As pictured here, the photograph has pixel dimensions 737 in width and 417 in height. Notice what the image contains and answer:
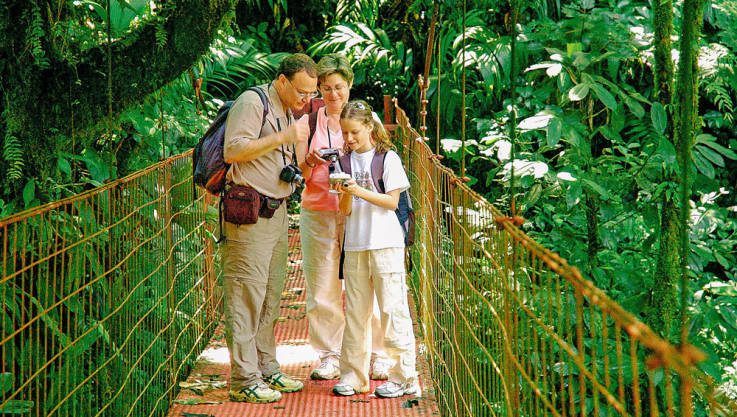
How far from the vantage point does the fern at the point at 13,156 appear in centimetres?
308

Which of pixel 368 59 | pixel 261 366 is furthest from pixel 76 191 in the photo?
pixel 368 59

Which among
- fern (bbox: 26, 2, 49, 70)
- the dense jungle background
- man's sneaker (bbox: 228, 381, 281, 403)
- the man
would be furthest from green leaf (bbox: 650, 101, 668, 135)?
fern (bbox: 26, 2, 49, 70)

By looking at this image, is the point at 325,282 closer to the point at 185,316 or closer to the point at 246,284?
the point at 246,284

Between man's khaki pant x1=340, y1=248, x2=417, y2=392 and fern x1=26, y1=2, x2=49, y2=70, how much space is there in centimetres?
140

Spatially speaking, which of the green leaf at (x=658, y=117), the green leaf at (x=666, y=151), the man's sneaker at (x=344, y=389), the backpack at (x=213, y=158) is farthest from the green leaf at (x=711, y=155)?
the backpack at (x=213, y=158)

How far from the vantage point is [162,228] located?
11.1 ft

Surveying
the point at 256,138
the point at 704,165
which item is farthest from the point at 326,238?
the point at 704,165

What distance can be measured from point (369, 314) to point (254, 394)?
21.6 inches

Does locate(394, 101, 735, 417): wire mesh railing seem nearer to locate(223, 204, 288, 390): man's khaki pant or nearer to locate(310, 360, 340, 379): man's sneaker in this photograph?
locate(310, 360, 340, 379): man's sneaker

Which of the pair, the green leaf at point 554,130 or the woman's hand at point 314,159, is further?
the green leaf at point 554,130

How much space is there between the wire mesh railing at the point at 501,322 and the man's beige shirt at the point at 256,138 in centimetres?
63

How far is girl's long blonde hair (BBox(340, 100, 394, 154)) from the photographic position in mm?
3266

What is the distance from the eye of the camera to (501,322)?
215cm

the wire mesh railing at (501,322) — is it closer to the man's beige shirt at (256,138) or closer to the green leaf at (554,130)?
the green leaf at (554,130)
